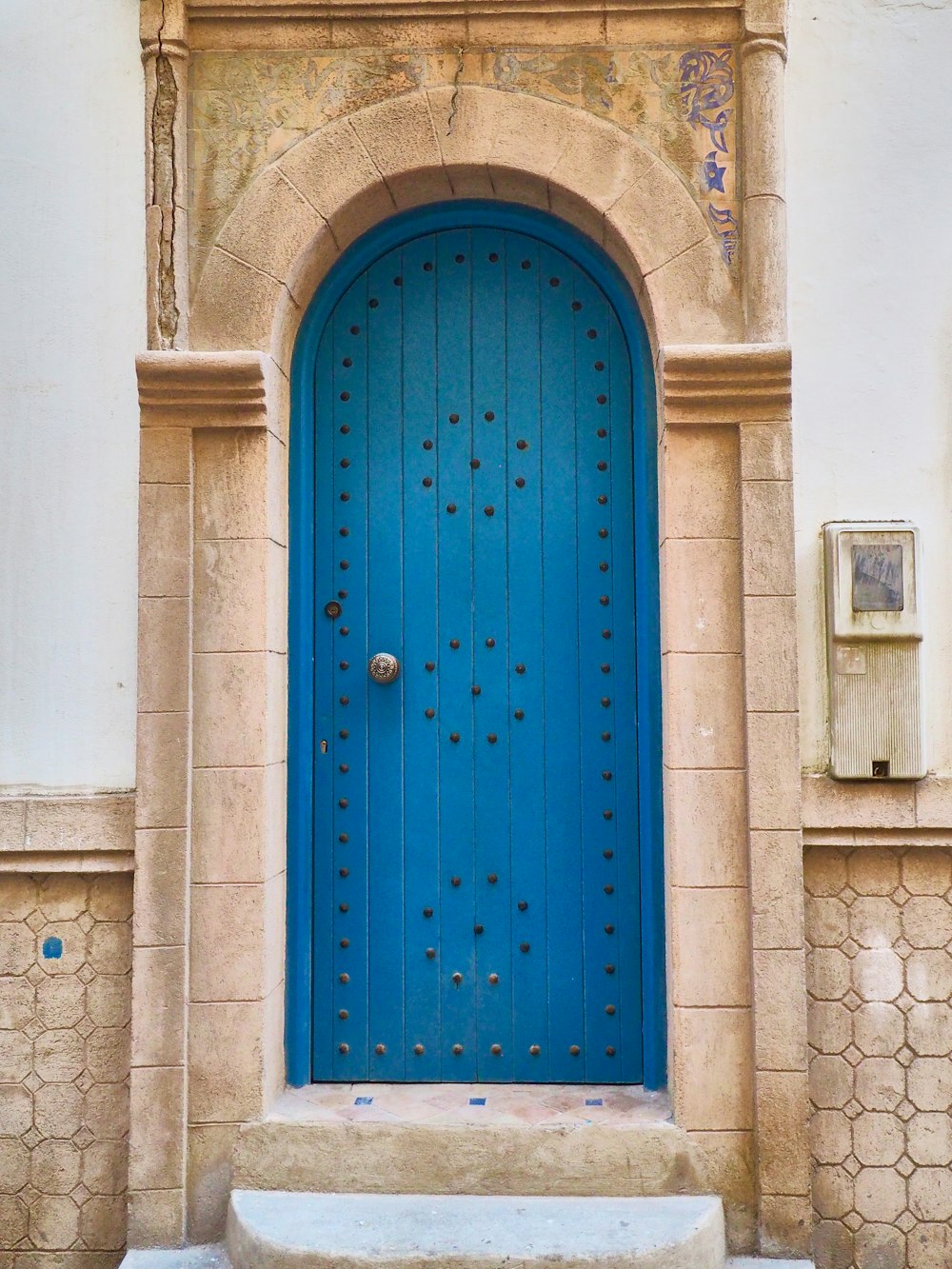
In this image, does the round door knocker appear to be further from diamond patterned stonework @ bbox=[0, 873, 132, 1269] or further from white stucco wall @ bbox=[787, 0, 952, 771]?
white stucco wall @ bbox=[787, 0, 952, 771]

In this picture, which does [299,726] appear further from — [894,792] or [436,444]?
[894,792]

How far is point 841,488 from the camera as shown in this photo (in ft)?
11.2

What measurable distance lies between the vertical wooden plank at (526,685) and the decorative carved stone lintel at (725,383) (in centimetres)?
53

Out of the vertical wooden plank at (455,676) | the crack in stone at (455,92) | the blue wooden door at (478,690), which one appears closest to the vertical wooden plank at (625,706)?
the blue wooden door at (478,690)

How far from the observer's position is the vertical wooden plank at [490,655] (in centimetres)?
357

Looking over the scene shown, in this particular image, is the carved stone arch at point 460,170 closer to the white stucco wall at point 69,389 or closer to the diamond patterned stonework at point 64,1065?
the white stucco wall at point 69,389

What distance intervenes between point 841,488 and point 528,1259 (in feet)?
8.00

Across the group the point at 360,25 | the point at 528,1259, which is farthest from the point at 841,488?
the point at 528,1259

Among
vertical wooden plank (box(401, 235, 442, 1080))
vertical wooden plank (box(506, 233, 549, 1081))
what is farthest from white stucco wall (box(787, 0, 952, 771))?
vertical wooden plank (box(401, 235, 442, 1080))

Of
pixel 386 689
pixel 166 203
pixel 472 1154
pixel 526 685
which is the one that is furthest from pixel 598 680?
pixel 166 203

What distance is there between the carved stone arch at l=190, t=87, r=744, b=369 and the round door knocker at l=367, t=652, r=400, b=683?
1.04 meters

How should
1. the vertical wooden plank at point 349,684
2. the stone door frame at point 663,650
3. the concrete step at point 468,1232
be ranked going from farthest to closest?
the vertical wooden plank at point 349,684, the stone door frame at point 663,650, the concrete step at point 468,1232

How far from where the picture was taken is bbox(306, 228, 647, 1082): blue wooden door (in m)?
3.57

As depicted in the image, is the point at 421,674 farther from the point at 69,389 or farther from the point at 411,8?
the point at 411,8
